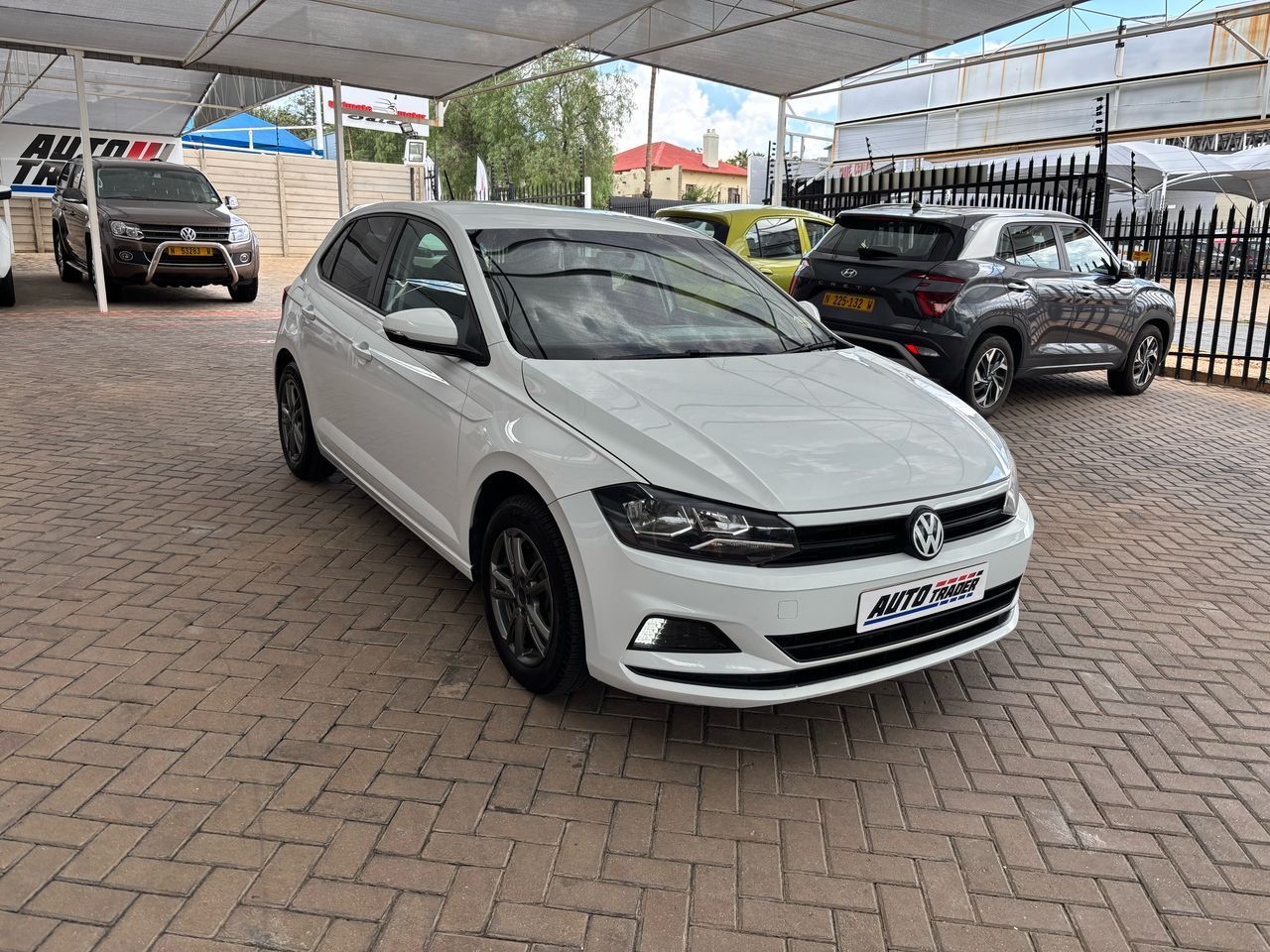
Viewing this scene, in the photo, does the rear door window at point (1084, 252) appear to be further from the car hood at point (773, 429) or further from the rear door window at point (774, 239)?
the car hood at point (773, 429)

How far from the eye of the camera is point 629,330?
3.83 m

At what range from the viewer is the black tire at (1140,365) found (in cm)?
988

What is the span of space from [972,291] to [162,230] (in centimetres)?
1084

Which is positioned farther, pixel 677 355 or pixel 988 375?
pixel 988 375

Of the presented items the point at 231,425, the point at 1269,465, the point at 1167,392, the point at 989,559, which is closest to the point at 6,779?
the point at 989,559

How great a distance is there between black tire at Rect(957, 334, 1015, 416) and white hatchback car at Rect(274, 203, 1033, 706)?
3933 millimetres

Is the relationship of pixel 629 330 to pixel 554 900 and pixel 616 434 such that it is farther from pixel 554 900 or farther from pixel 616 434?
pixel 554 900

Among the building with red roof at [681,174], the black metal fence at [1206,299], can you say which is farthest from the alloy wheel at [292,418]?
the building with red roof at [681,174]

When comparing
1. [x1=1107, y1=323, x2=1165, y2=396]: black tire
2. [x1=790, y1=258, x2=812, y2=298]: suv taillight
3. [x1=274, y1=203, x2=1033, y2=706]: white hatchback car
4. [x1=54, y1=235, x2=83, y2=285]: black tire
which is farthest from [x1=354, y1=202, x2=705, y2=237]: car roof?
[x1=54, y1=235, x2=83, y2=285]: black tire

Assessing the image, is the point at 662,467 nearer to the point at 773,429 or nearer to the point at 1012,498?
the point at 773,429

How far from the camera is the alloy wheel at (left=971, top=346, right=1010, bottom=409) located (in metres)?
8.11

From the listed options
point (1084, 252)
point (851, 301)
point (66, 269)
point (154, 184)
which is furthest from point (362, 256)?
point (66, 269)

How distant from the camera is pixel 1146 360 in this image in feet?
33.1

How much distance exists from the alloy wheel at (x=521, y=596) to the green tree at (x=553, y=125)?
46.2 m
